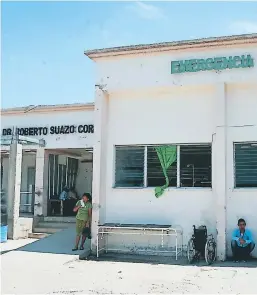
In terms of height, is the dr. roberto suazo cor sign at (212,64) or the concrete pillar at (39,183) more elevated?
the dr. roberto suazo cor sign at (212,64)

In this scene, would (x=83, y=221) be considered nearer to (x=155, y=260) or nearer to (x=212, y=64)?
(x=155, y=260)

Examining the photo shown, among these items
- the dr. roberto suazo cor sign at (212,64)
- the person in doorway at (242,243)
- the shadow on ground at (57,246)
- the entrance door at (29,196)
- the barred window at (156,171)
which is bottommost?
the shadow on ground at (57,246)

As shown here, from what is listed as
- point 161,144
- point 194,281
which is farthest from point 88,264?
point 161,144

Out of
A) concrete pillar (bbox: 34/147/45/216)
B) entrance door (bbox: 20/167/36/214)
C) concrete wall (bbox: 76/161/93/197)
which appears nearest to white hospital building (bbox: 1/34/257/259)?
concrete pillar (bbox: 34/147/45/216)

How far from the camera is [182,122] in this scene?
11.2 m

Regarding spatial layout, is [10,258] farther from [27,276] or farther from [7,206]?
[7,206]

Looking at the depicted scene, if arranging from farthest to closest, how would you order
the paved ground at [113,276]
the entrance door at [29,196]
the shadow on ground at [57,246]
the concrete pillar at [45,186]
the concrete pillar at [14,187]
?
the entrance door at [29,196] → the concrete pillar at [45,186] → the concrete pillar at [14,187] → the shadow on ground at [57,246] → the paved ground at [113,276]

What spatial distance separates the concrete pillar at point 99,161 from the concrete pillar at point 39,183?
4644mm

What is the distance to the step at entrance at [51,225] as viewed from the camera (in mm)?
14908

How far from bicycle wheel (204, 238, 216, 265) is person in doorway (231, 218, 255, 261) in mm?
472

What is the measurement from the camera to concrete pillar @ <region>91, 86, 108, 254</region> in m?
11.3

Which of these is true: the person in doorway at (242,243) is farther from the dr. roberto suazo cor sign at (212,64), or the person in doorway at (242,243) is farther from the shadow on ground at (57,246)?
the dr. roberto suazo cor sign at (212,64)

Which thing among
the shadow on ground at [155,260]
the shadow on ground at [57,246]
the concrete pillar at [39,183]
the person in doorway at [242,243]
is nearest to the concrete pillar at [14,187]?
the concrete pillar at [39,183]

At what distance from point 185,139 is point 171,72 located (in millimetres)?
1869
